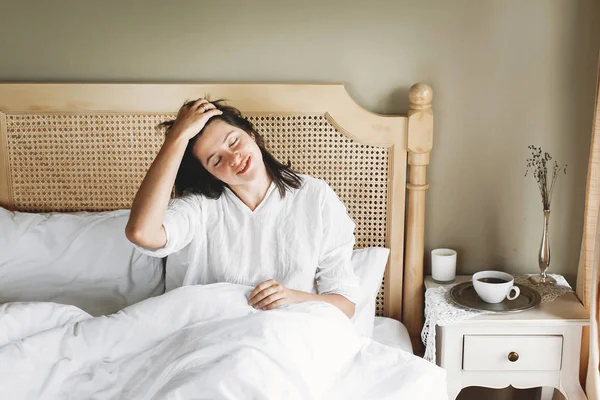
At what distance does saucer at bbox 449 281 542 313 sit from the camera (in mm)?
1986

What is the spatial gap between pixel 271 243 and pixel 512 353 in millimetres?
798

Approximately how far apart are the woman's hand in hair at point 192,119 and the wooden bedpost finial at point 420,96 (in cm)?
66

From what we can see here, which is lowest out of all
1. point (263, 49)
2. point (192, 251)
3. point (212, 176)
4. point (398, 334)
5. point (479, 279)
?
point (398, 334)

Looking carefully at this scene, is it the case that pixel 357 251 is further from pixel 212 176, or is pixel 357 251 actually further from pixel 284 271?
pixel 212 176

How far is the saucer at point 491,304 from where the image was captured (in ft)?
6.52

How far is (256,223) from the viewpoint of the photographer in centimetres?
187

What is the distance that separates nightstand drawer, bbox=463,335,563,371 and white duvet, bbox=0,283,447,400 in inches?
19.0

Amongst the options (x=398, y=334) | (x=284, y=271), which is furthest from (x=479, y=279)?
(x=284, y=271)

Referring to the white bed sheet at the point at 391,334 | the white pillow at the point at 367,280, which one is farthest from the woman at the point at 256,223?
the white bed sheet at the point at 391,334

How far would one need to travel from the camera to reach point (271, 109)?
2.16 metres

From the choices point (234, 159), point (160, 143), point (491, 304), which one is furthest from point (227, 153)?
point (491, 304)

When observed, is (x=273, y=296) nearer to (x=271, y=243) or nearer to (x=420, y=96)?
(x=271, y=243)

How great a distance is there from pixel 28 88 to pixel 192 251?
0.83m

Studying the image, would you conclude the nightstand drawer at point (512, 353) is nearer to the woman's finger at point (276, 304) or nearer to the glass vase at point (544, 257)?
the glass vase at point (544, 257)
